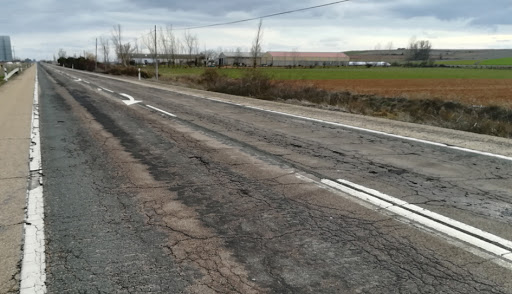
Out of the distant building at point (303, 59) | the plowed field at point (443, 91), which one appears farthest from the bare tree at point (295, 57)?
the plowed field at point (443, 91)

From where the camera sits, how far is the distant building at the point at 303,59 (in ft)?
473

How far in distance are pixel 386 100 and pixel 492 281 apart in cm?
2125

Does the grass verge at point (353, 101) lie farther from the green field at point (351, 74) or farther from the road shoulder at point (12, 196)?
the green field at point (351, 74)

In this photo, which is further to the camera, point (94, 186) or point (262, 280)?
point (94, 186)

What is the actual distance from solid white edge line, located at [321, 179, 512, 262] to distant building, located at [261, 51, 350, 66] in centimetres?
13885

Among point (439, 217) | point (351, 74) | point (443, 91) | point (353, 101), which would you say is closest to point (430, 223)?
point (439, 217)

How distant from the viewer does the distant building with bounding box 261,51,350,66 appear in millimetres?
144250

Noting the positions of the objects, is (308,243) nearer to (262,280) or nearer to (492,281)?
(262,280)

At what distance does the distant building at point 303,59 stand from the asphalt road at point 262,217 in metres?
137

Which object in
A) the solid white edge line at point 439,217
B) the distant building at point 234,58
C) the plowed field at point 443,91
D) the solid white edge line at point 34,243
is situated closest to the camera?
the solid white edge line at point 34,243

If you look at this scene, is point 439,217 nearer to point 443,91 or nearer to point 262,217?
point 262,217

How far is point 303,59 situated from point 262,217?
493 feet

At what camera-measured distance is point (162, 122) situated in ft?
36.3

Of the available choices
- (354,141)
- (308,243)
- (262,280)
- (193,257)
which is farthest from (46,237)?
(354,141)
